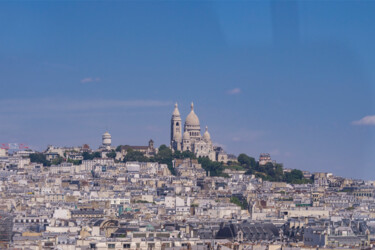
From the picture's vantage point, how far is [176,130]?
129 m

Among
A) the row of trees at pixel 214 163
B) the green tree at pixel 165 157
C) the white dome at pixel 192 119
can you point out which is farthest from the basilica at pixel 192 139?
the green tree at pixel 165 157

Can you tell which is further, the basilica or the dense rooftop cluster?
the basilica

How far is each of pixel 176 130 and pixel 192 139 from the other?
10.3ft

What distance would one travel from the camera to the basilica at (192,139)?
123 meters

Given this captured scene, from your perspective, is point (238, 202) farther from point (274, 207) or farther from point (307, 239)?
point (307, 239)

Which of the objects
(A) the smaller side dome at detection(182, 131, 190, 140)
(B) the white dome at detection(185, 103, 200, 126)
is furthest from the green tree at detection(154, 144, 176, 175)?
(B) the white dome at detection(185, 103, 200, 126)

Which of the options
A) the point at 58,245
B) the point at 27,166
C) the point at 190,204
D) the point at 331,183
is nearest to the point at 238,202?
the point at 190,204

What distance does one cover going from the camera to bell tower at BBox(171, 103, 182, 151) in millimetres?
126062

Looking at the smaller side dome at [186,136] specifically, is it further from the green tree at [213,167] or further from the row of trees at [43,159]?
the row of trees at [43,159]

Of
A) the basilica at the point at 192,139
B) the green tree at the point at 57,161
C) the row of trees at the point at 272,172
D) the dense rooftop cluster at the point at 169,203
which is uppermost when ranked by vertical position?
the basilica at the point at 192,139

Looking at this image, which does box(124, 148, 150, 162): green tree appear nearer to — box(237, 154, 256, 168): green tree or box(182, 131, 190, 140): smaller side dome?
box(237, 154, 256, 168): green tree

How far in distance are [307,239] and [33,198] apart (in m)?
34.1

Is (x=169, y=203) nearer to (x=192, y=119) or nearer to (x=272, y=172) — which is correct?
(x=272, y=172)

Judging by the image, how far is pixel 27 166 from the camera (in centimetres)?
11212
